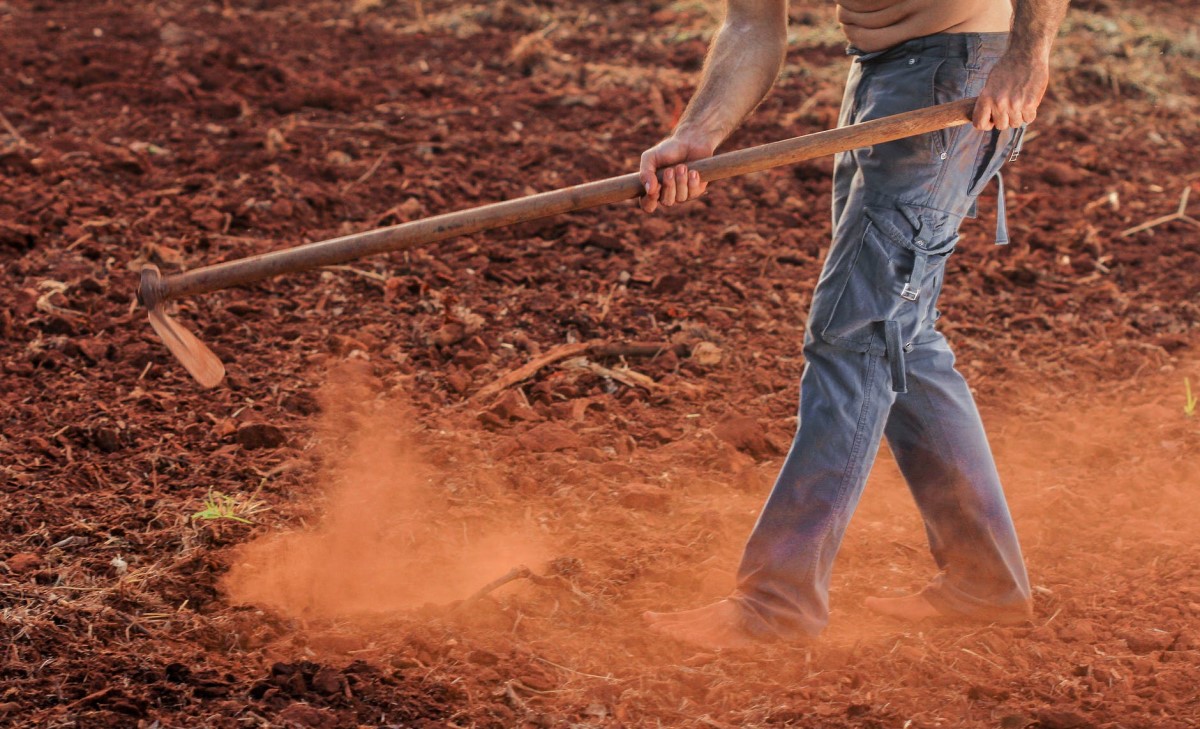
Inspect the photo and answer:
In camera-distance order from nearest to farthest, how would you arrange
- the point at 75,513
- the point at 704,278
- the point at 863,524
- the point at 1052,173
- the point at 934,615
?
the point at 934,615 → the point at 75,513 → the point at 863,524 → the point at 704,278 → the point at 1052,173

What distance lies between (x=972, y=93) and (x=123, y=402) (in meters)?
2.61

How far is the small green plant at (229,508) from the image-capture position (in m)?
3.21

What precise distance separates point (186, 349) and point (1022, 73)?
208 cm

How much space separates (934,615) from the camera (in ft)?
9.76

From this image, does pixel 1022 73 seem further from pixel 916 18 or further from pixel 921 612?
pixel 921 612

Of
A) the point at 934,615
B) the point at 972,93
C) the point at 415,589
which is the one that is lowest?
the point at 415,589

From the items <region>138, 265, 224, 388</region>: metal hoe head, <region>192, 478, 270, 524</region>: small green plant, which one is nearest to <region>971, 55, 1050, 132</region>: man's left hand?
<region>138, 265, 224, 388</region>: metal hoe head

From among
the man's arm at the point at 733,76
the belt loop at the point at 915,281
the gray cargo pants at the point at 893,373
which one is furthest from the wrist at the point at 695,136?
the belt loop at the point at 915,281

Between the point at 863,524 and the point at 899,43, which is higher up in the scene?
the point at 899,43

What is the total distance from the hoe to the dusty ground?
2.11ft

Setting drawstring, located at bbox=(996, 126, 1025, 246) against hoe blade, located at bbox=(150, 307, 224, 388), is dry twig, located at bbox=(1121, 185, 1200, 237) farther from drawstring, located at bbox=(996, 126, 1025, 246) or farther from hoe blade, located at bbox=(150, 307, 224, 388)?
hoe blade, located at bbox=(150, 307, 224, 388)

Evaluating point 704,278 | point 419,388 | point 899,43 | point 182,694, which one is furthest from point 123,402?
point 899,43

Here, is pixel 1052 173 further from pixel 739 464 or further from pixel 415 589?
pixel 415 589

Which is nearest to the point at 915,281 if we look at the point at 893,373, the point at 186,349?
the point at 893,373
